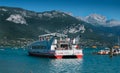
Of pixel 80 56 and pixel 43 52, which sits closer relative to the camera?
pixel 80 56

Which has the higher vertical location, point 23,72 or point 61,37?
point 61,37

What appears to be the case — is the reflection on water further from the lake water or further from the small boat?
the small boat

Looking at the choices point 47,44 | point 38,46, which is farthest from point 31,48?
point 47,44

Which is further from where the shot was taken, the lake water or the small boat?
the small boat

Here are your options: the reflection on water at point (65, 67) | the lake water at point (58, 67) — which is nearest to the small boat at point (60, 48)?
the lake water at point (58, 67)

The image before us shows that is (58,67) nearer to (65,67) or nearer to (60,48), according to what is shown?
(65,67)

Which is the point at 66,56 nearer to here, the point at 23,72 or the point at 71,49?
the point at 71,49

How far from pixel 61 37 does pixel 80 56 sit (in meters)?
10.4

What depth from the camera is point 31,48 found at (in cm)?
16162

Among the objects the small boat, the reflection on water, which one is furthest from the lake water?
the small boat

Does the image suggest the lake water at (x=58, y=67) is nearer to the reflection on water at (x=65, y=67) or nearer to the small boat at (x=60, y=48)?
the reflection on water at (x=65, y=67)

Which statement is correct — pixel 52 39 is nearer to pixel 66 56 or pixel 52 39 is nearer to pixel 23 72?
pixel 66 56

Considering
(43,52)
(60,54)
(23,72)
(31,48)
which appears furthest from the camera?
(31,48)

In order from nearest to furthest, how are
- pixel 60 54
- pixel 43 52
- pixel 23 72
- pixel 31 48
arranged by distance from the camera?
pixel 23 72 < pixel 60 54 < pixel 43 52 < pixel 31 48
